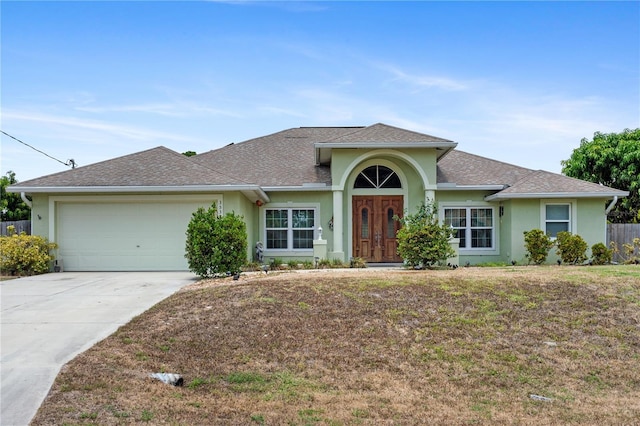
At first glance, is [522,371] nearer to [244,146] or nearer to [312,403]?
[312,403]

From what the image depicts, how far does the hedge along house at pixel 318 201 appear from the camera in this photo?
16.7 metres

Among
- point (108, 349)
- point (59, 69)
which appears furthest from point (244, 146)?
point (108, 349)

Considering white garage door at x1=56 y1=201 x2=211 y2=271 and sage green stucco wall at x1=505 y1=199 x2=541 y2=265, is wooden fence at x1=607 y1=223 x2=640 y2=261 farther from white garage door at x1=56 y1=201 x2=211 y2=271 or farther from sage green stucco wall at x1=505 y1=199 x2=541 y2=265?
white garage door at x1=56 y1=201 x2=211 y2=271

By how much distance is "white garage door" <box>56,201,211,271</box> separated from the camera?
1667 centimetres

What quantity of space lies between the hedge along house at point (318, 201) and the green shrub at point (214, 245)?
255 centimetres

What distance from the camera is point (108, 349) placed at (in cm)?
762

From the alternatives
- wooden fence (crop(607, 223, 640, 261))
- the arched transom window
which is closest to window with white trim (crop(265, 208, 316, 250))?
the arched transom window

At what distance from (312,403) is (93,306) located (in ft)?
20.0

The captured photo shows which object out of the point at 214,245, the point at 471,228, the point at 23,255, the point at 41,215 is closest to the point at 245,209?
the point at 214,245

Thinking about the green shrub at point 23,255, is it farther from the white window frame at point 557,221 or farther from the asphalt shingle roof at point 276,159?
the white window frame at point 557,221

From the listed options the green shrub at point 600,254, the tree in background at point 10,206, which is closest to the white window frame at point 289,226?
the green shrub at point 600,254

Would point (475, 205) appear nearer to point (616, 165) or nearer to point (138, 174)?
point (138, 174)

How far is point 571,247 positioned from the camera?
57.1 ft

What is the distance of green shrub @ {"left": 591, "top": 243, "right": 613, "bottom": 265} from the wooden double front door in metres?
6.59
